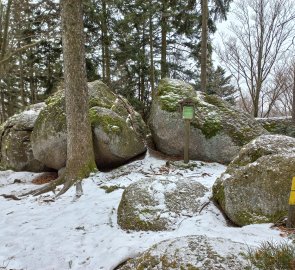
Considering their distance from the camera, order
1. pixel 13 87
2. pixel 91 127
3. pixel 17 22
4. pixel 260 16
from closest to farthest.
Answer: pixel 91 127, pixel 17 22, pixel 260 16, pixel 13 87

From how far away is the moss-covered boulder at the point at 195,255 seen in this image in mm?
2195

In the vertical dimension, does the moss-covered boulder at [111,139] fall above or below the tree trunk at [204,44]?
below

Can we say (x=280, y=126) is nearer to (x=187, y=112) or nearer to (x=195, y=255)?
(x=187, y=112)

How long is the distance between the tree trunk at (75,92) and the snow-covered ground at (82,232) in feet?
1.29

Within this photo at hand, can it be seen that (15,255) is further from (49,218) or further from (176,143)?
(176,143)

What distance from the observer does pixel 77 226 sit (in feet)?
13.9

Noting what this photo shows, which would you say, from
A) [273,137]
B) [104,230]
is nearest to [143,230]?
[104,230]

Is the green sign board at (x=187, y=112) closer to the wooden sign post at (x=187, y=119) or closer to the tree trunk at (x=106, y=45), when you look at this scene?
the wooden sign post at (x=187, y=119)

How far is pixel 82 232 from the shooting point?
4.07 meters

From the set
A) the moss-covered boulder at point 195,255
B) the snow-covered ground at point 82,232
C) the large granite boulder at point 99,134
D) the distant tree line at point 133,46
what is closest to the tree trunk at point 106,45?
the distant tree line at point 133,46

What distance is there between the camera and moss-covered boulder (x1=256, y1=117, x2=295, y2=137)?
8324 mm

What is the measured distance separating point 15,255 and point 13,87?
18057 millimetres

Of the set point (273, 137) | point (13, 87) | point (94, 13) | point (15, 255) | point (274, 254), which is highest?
point (94, 13)

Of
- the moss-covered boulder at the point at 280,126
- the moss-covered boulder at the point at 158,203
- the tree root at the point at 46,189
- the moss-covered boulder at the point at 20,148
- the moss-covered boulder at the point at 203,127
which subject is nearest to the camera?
the moss-covered boulder at the point at 158,203
